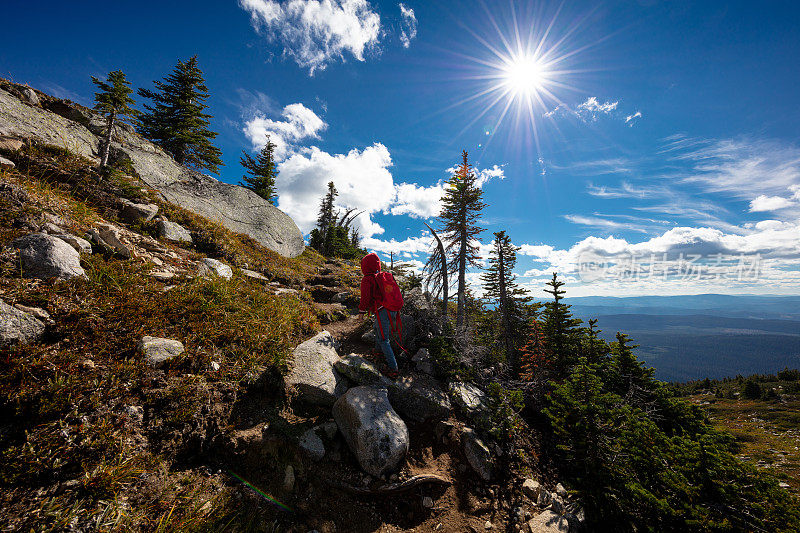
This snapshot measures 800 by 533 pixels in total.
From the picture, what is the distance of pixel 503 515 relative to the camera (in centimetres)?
522

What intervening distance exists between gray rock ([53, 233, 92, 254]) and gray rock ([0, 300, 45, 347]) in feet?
8.56

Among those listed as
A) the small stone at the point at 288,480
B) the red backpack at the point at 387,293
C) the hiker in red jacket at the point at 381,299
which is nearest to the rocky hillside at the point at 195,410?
the small stone at the point at 288,480

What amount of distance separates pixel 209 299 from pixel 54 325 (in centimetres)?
271

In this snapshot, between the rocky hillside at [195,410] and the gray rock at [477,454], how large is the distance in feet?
0.12

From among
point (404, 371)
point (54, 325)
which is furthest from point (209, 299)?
point (404, 371)

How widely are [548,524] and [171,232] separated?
1387 cm

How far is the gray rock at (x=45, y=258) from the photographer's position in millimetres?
4953

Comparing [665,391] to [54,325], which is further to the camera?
[665,391]

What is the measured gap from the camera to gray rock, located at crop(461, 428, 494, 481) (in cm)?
583

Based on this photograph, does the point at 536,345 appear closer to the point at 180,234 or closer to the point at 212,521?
the point at 212,521

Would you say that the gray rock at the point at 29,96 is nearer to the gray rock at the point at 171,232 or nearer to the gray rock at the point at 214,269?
the gray rock at the point at 171,232

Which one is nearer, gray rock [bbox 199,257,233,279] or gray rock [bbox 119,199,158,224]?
gray rock [bbox 199,257,233,279]

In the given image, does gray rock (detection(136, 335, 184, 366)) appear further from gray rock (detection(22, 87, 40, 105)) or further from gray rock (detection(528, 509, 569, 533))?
gray rock (detection(22, 87, 40, 105))

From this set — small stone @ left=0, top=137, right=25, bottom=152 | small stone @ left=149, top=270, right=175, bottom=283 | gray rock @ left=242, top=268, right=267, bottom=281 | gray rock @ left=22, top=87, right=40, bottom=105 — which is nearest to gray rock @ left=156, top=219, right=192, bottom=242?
gray rock @ left=242, top=268, right=267, bottom=281
